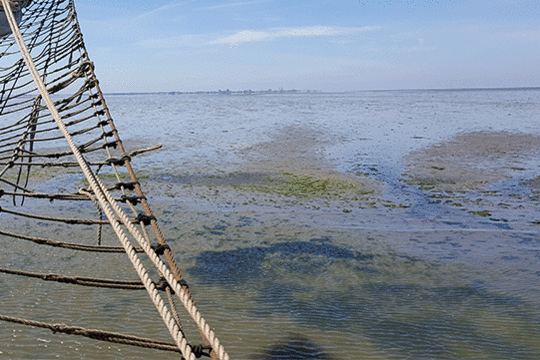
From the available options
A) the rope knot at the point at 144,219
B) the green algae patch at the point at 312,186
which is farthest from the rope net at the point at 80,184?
the green algae patch at the point at 312,186

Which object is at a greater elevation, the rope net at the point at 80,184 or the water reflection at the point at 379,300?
the rope net at the point at 80,184

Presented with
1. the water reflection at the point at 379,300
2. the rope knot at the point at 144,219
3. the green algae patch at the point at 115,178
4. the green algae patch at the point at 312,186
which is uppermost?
the rope knot at the point at 144,219

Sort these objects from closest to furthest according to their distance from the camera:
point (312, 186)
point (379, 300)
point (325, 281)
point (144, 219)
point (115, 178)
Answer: point (144, 219)
point (379, 300)
point (325, 281)
point (312, 186)
point (115, 178)

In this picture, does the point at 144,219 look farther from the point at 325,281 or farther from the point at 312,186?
the point at 312,186

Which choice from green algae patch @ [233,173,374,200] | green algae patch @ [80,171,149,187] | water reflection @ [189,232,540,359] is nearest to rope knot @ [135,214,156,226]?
water reflection @ [189,232,540,359]

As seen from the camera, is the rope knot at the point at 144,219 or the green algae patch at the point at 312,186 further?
the green algae patch at the point at 312,186

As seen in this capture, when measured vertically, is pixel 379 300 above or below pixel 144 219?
below

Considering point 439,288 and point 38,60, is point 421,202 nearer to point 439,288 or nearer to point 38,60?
point 439,288

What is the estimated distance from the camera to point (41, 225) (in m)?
8.59

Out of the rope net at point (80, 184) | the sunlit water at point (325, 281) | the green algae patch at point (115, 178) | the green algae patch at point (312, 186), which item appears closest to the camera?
the rope net at point (80, 184)

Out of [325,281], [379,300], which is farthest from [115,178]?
[379,300]

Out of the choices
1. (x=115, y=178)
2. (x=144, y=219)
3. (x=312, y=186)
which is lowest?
(x=312, y=186)

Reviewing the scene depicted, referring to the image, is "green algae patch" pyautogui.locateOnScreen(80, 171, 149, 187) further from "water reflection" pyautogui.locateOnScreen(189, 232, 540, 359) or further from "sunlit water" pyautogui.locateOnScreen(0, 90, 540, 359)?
"water reflection" pyautogui.locateOnScreen(189, 232, 540, 359)

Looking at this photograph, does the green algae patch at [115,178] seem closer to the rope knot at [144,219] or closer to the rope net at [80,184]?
the rope net at [80,184]
